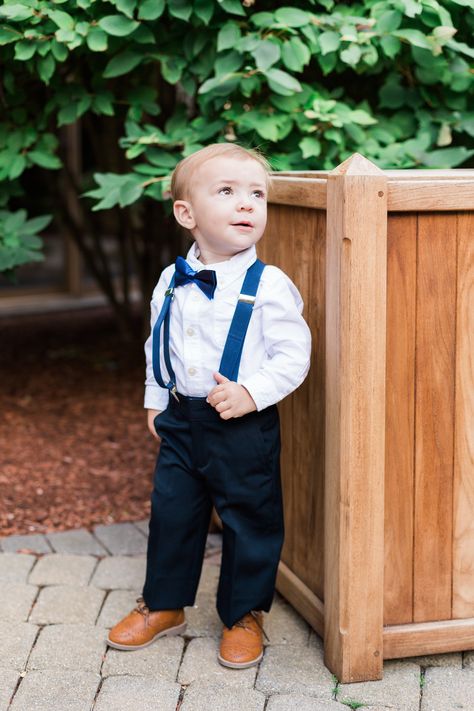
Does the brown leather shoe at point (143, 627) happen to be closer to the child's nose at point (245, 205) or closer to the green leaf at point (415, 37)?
the child's nose at point (245, 205)

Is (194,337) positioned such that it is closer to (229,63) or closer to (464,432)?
(464,432)

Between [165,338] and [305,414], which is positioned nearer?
[165,338]

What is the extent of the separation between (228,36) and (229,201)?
1125 mm

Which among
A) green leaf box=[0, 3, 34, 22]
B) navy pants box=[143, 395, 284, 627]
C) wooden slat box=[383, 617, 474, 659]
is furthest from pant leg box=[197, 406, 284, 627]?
green leaf box=[0, 3, 34, 22]

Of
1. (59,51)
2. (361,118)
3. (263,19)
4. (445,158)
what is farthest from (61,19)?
(445,158)

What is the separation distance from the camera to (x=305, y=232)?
9.77 feet

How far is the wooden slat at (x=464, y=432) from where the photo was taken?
275cm

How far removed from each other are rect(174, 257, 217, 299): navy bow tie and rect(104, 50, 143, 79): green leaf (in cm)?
129

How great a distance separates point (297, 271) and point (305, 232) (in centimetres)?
14

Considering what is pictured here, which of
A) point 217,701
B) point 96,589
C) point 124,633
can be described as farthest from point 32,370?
point 217,701

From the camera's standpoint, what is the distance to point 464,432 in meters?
2.84

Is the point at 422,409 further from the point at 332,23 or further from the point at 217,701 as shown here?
the point at 332,23

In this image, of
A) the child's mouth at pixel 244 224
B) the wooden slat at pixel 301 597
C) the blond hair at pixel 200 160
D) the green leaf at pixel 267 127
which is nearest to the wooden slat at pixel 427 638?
the wooden slat at pixel 301 597

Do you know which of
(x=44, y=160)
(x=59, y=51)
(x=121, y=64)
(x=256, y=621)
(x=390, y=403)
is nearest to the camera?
(x=390, y=403)
